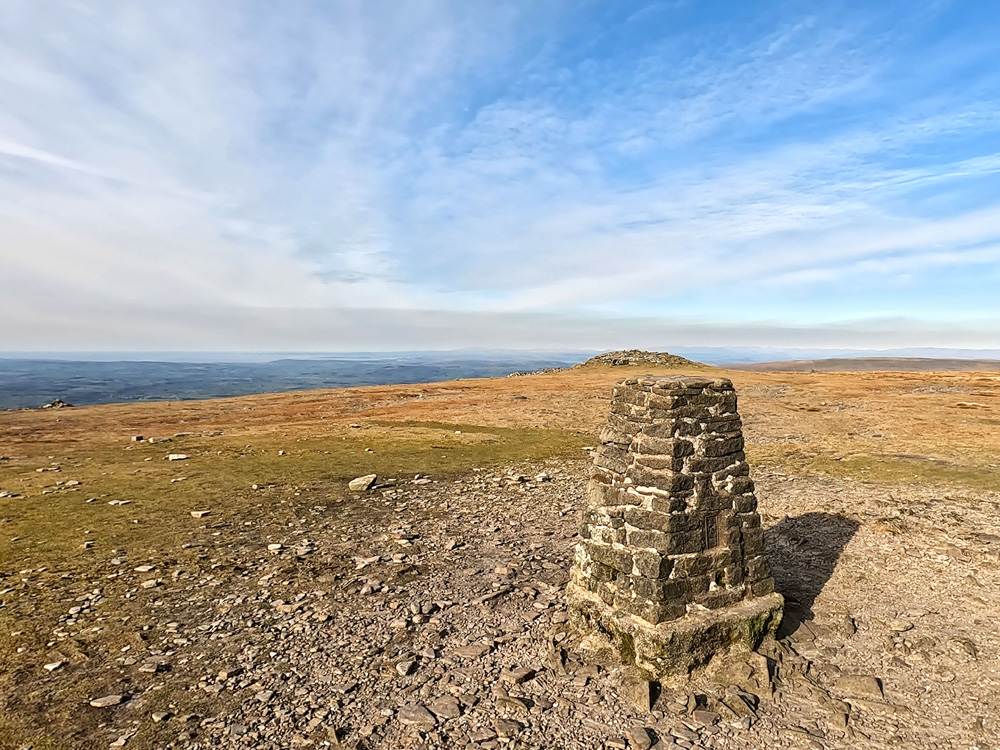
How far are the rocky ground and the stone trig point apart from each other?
552 mm

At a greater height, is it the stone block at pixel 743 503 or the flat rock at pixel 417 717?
the stone block at pixel 743 503

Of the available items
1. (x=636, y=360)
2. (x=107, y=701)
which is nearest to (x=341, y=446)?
(x=107, y=701)

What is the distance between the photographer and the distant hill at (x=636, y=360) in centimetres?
7256

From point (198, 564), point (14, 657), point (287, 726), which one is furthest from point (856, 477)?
point (14, 657)

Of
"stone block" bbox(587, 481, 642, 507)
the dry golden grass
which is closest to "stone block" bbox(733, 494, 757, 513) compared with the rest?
"stone block" bbox(587, 481, 642, 507)

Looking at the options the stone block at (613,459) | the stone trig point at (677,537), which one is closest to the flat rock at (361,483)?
the stone trig point at (677,537)

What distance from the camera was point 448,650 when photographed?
7828 mm

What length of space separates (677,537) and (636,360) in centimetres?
6964

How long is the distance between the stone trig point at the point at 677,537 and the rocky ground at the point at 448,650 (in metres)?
0.55

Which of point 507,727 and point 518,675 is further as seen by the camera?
point 518,675

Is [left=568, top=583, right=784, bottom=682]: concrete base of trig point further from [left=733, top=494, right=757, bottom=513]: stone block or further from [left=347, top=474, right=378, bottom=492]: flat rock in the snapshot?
[left=347, top=474, right=378, bottom=492]: flat rock

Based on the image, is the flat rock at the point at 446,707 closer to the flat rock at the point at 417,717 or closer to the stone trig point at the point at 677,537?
the flat rock at the point at 417,717

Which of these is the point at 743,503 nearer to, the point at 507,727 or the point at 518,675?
the point at 518,675

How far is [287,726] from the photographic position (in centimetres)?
618
